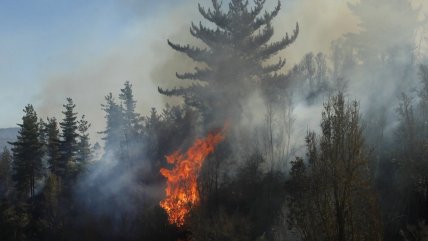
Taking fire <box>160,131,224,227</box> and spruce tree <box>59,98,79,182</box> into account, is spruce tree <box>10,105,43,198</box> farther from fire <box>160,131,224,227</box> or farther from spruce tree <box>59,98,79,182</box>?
fire <box>160,131,224,227</box>

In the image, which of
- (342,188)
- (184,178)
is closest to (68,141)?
(184,178)

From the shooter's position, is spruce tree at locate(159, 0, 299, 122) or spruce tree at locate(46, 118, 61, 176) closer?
spruce tree at locate(159, 0, 299, 122)

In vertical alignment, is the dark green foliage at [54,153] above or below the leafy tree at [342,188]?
above

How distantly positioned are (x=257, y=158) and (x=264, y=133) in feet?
19.6

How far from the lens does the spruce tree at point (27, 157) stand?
62.7m

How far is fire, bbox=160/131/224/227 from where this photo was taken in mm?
40000

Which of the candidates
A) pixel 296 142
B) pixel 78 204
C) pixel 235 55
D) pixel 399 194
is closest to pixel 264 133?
pixel 296 142

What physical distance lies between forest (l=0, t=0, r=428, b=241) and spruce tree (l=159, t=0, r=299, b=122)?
0.31 ft

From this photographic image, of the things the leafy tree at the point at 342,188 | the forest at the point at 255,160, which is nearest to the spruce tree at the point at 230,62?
the forest at the point at 255,160

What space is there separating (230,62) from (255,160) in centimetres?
910

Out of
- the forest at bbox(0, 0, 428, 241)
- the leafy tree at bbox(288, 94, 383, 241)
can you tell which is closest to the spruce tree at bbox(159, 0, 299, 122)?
the forest at bbox(0, 0, 428, 241)

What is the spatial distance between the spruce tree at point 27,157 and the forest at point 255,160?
0.15m

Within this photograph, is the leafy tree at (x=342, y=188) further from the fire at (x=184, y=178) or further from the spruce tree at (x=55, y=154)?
the spruce tree at (x=55, y=154)

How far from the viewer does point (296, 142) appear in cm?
4912
